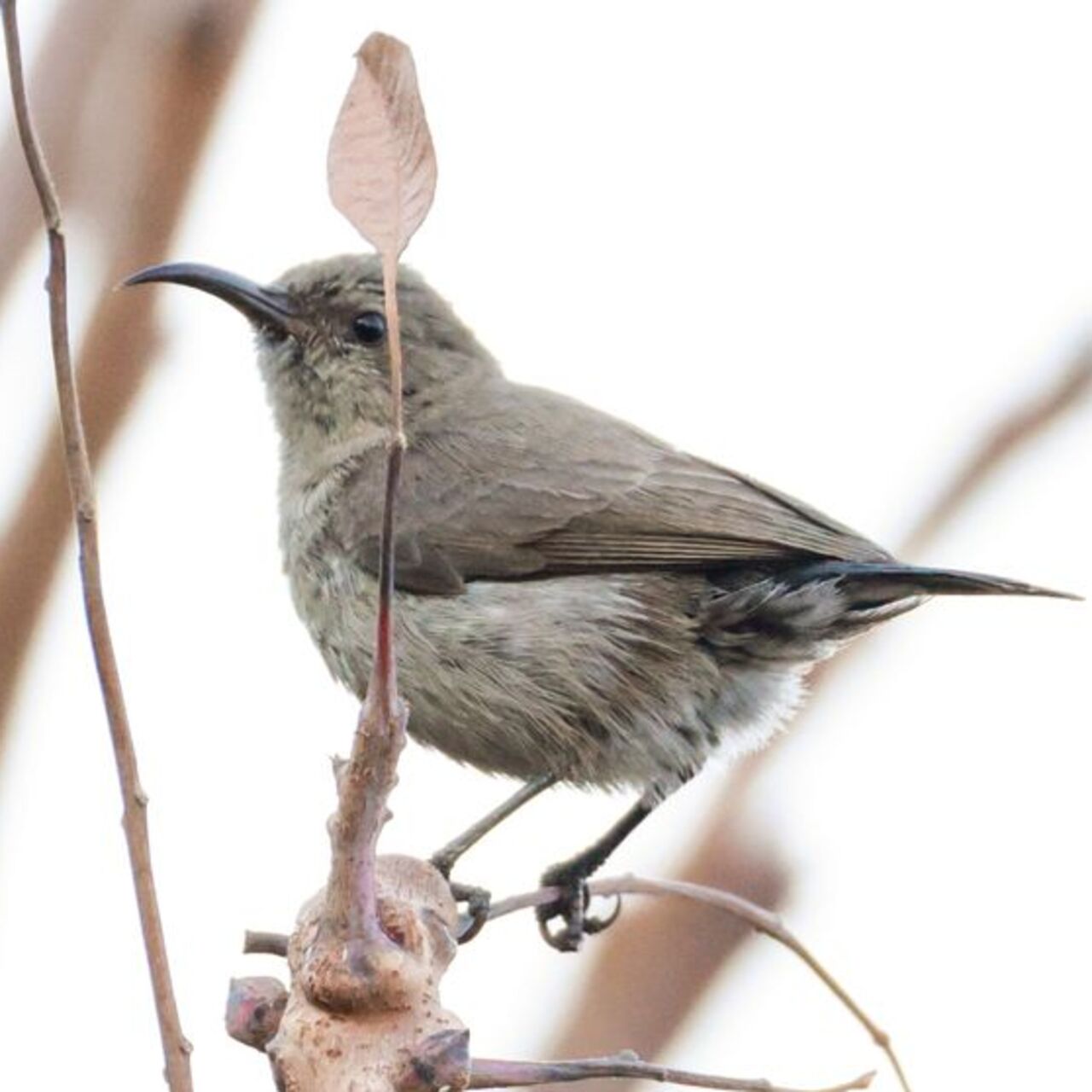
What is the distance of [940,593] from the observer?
405 cm

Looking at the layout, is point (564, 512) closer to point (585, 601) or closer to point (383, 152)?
point (585, 601)

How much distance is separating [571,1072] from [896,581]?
2.50 m

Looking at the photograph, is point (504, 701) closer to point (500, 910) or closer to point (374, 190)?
point (500, 910)

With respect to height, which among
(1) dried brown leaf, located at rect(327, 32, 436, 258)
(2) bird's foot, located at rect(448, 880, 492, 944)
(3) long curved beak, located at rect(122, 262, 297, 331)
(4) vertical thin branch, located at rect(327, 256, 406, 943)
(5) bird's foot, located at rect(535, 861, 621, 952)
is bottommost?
(5) bird's foot, located at rect(535, 861, 621, 952)

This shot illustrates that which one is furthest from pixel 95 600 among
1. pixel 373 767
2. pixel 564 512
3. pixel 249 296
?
pixel 249 296

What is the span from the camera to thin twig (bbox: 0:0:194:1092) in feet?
4.92

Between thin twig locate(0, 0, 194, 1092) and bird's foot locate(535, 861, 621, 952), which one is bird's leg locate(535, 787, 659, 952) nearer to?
bird's foot locate(535, 861, 621, 952)

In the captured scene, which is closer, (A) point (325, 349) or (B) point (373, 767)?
(B) point (373, 767)

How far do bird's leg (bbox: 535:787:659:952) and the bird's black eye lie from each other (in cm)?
137

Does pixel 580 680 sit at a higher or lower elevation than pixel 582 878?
higher

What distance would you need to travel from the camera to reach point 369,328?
5.03 meters

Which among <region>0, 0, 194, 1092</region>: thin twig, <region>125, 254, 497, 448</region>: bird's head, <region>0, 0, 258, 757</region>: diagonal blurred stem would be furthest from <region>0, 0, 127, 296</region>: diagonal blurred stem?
<region>125, 254, 497, 448</region>: bird's head

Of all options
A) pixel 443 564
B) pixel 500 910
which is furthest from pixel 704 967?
pixel 443 564

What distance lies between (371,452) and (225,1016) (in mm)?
3079
